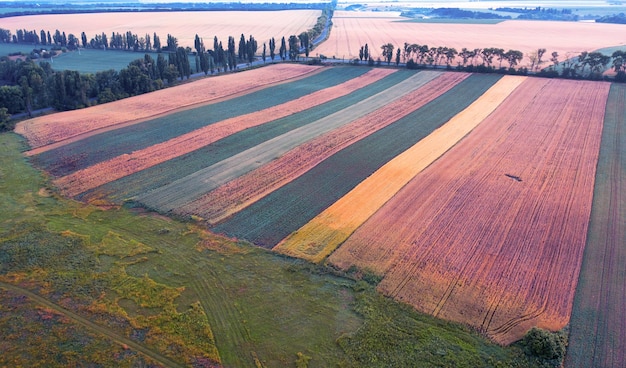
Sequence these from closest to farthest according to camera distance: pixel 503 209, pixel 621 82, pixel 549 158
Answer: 1. pixel 503 209
2. pixel 549 158
3. pixel 621 82

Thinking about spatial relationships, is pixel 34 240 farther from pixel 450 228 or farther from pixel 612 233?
pixel 612 233

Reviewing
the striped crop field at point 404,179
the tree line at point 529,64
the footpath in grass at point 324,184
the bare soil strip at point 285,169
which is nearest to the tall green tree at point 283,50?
the tree line at point 529,64

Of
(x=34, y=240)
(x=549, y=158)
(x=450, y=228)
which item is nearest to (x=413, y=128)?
(x=549, y=158)

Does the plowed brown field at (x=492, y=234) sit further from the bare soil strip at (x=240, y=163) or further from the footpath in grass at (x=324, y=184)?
the bare soil strip at (x=240, y=163)

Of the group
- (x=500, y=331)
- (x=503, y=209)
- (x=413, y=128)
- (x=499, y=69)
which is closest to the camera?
(x=500, y=331)

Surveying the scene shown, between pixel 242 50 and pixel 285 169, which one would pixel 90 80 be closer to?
pixel 242 50

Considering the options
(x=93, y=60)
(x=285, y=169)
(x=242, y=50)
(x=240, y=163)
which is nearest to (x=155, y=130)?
(x=240, y=163)
